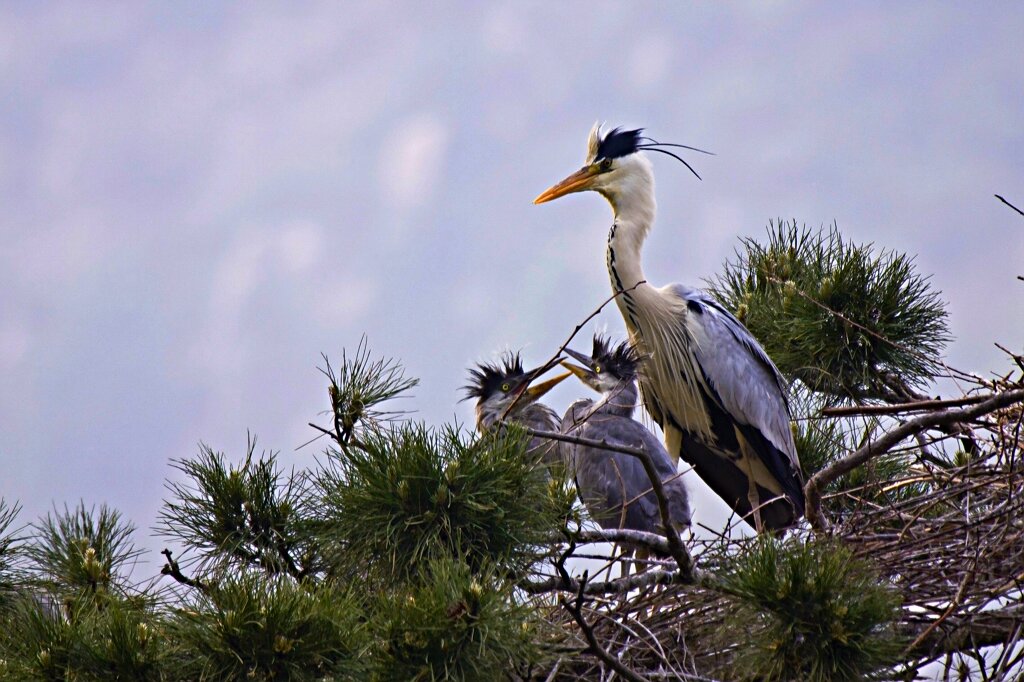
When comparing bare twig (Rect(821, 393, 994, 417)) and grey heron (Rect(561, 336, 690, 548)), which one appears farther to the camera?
grey heron (Rect(561, 336, 690, 548))

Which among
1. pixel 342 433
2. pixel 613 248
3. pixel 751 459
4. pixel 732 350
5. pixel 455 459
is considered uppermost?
pixel 613 248

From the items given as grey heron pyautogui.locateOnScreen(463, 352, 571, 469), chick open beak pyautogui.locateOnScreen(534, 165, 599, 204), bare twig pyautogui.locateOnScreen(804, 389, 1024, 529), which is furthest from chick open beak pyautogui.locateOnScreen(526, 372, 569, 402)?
bare twig pyautogui.locateOnScreen(804, 389, 1024, 529)

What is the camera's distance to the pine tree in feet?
6.88

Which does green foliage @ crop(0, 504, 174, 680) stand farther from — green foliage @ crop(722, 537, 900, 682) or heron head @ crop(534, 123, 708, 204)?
heron head @ crop(534, 123, 708, 204)

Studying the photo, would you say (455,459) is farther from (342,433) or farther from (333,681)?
(333,681)

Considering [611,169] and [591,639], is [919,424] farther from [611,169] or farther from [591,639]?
[611,169]

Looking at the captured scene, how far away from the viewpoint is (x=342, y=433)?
2.62 metres

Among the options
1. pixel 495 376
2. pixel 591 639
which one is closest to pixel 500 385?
pixel 495 376

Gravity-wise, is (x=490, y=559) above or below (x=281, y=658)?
above

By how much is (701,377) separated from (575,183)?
3.27 ft

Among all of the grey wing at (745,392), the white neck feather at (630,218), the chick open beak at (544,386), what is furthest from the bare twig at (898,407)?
the white neck feather at (630,218)

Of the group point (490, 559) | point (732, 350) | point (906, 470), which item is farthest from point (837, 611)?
point (732, 350)

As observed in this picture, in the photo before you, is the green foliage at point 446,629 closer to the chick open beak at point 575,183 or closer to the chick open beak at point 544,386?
the chick open beak at point 544,386

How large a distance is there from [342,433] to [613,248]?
7.74 ft
